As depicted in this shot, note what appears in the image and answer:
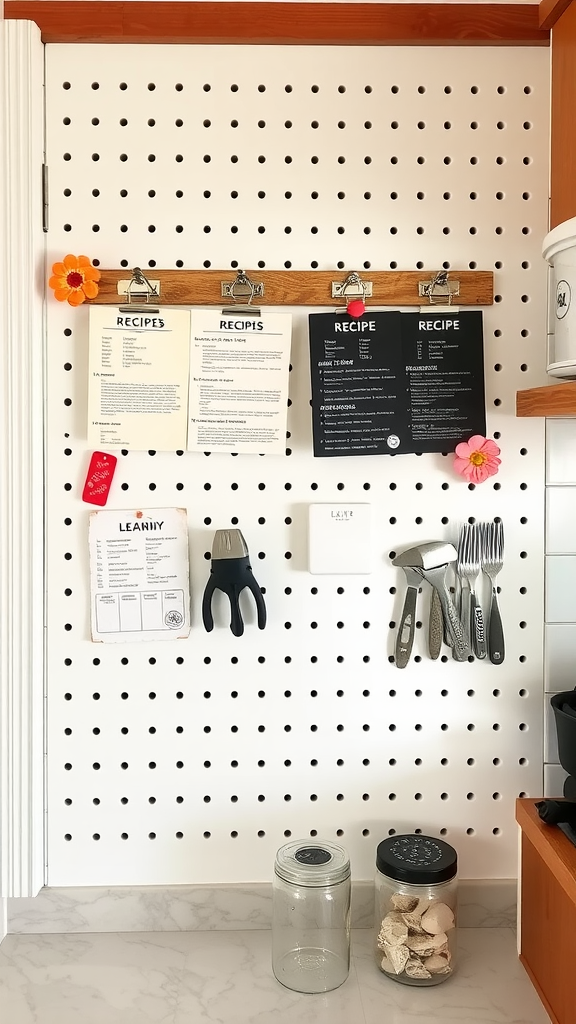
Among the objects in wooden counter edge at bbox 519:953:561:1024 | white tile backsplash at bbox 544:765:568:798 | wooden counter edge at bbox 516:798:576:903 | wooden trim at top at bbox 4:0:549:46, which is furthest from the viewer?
white tile backsplash at bbox 544:765:568:798

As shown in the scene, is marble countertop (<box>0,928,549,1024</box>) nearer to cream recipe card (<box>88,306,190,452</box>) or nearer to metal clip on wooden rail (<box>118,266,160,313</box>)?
cream recipe card (<box>88,306,190,452</box>)

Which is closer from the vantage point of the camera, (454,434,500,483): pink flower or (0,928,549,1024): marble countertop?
(0,928,549,1024): marble countertop

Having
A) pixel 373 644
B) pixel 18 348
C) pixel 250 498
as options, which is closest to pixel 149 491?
pixel 250 498

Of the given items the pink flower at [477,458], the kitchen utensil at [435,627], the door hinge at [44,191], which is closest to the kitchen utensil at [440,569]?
the kitchen utensil at [435,627]

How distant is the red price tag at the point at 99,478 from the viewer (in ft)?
4.42

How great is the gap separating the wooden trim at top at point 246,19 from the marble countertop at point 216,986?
1.43 meters

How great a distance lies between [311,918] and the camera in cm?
129

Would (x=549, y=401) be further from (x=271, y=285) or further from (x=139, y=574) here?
(x=139, y=574)

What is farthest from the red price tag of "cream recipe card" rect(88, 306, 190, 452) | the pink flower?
the pink flower

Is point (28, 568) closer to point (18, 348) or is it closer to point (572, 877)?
point (18, 348)

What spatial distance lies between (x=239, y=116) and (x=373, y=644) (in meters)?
0.87

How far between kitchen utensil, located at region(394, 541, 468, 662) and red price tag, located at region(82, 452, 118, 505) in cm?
48

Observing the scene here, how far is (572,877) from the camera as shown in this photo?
3.46ft

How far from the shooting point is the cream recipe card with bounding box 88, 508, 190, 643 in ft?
4.46
